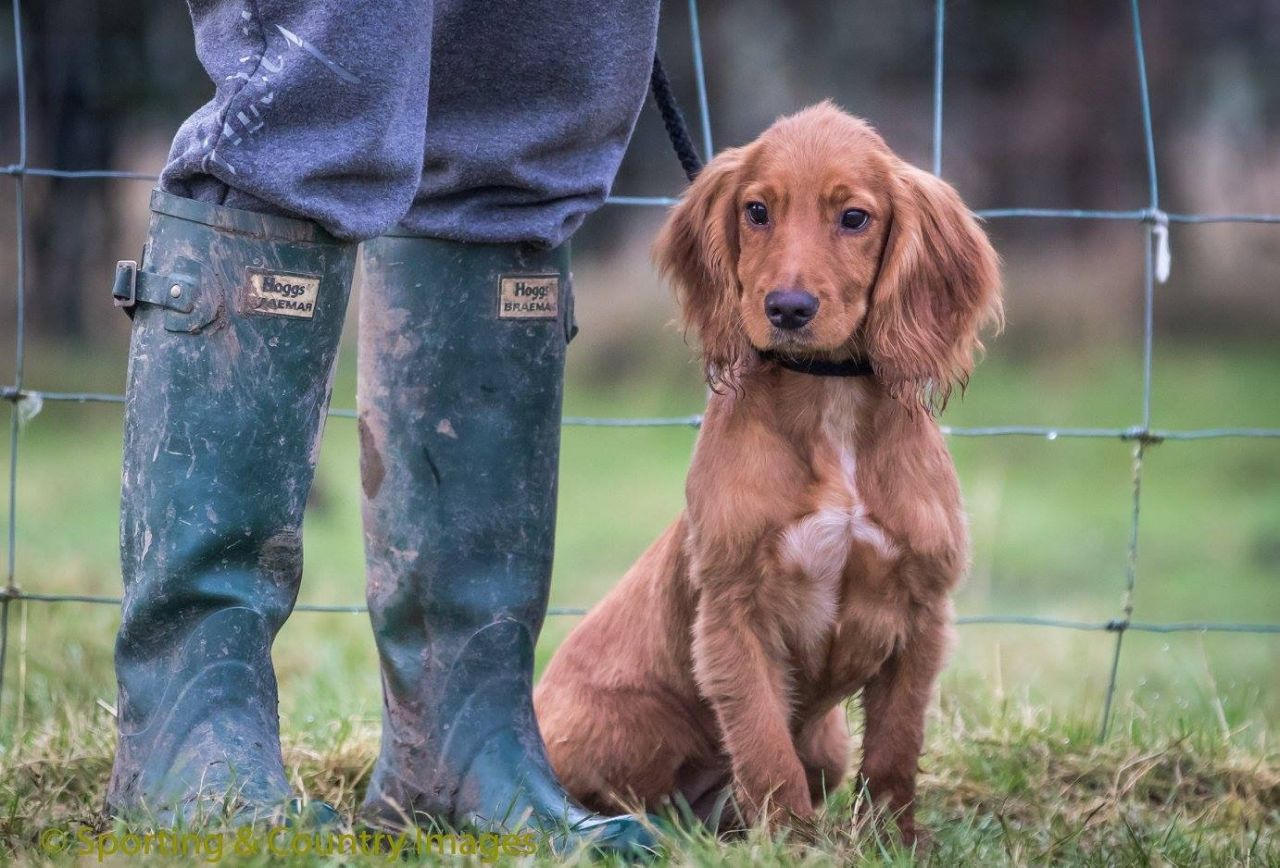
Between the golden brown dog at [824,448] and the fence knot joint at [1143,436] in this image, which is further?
the fence knot joint at [1143,436]

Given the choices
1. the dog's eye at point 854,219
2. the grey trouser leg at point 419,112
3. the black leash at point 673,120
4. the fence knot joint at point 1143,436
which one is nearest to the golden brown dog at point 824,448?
the dog's eye at point 854,219

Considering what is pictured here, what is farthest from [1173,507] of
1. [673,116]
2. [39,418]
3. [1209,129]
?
[1209,129]

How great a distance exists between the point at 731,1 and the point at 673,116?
11.1 m

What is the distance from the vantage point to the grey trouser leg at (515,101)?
2195 mm

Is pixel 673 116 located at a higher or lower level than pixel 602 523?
higher

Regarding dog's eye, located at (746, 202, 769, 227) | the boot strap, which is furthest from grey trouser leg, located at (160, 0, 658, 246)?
dog's eye, located at (746, 202, 769, 227)

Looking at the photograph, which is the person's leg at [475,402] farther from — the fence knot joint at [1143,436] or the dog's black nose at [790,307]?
the fence knot joint at [1143,436]

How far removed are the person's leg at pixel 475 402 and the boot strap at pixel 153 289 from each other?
15.0 inches

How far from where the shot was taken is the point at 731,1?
1330cm

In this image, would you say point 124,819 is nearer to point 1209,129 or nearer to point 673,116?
point 673,116

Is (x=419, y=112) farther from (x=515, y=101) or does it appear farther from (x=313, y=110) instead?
(x=515, y=101)

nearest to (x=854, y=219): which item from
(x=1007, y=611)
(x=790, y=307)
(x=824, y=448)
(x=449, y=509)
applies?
(x=790, y=307)

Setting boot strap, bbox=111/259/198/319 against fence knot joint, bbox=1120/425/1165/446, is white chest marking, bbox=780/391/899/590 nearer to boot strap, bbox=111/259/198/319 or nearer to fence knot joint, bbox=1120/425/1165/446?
boot strap, bbox=111/259/198/319

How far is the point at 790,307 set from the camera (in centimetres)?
223
